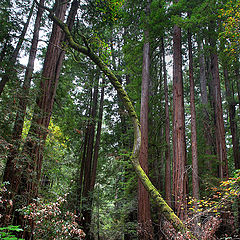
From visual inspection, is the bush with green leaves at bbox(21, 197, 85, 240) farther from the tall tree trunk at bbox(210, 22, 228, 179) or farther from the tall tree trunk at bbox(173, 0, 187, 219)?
the tall tree trunk at bbox(210, 22, 228, 179)

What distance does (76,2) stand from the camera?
7516 millimetres

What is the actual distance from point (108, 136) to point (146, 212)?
26.7 feet

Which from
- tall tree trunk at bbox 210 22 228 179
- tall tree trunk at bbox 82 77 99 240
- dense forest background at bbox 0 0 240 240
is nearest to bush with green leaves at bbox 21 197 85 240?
dense forest background at bbox 0 0 240 240

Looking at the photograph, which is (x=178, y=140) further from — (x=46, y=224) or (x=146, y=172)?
(x=46, y=224)

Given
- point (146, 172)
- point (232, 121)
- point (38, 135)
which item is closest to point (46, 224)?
point (38, 135)

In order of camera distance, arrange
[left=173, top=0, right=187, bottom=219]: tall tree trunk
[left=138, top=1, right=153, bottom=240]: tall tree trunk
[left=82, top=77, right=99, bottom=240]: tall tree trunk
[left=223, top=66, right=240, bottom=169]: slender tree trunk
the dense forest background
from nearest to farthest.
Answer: the dense forest background
[left=173, top=0, right=187, bottom=219]: tall tree trunk
[left=138, top=1, right=153, bottom=240]: tall tree trunk
[left=223, top=66, right=240, bottom=169]: slender tree trunk
[left=82, top=77, right=99, bottom=240]: tall tree trunk

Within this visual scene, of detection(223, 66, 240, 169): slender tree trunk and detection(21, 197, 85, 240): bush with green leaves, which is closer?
detection(21, 197, 85, 240): bush with green leaves

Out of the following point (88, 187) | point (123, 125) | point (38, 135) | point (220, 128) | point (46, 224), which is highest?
point (123, 125)

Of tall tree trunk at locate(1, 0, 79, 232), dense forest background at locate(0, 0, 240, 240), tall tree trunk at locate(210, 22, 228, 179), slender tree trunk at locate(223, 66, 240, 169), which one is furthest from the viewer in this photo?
slender tree trunk at locate(223, 66, 240, 169)

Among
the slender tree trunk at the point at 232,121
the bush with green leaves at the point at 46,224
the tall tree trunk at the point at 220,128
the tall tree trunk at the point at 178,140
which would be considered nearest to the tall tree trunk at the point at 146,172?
the tall tree trunk at the point at 178,140

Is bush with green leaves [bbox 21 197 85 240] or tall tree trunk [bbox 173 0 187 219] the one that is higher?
tall tree trunk [bbox 173 0 187 219]

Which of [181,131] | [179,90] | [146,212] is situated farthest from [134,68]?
[146,212]

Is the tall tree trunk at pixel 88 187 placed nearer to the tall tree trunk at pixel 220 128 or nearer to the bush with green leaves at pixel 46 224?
the bush with green leaves at pixel 46 224

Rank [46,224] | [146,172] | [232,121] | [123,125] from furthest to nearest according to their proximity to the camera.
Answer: [123,125] < [232,121] < [146,172] < [46,224]
